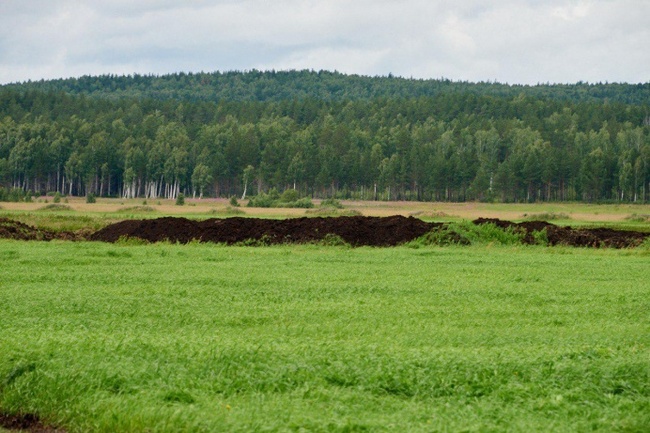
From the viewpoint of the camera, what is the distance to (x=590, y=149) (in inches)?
7116

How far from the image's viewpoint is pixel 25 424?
11.1 metres

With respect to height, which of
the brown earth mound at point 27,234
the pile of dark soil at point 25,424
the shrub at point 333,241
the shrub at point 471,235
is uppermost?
the shrub at point 471,235

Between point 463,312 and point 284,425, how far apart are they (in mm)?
9013

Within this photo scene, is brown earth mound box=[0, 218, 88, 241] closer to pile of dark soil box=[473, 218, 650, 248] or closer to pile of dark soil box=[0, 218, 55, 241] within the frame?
pile of dark soil box=[0, 218, 55, 241]

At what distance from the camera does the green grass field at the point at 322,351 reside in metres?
10.3

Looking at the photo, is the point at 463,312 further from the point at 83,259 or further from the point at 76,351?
the point at 83,259

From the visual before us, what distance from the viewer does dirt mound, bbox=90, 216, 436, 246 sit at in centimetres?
4016

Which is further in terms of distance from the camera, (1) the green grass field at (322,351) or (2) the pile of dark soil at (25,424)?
(2) the pile of dark soil at (25,424)

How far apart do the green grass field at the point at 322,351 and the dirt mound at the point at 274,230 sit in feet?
50.1

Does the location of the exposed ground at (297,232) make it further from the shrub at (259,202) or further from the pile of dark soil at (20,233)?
the shrub at (259,202)

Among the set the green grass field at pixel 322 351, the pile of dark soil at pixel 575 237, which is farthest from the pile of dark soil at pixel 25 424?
the pile of dark soil at pixel 575 237

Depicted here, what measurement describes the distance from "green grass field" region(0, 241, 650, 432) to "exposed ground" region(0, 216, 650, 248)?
15381mm

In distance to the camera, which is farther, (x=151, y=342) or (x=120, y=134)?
(x=120, y=134)

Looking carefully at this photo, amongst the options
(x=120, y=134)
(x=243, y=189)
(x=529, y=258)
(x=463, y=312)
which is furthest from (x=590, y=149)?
(x=463, y=312)
